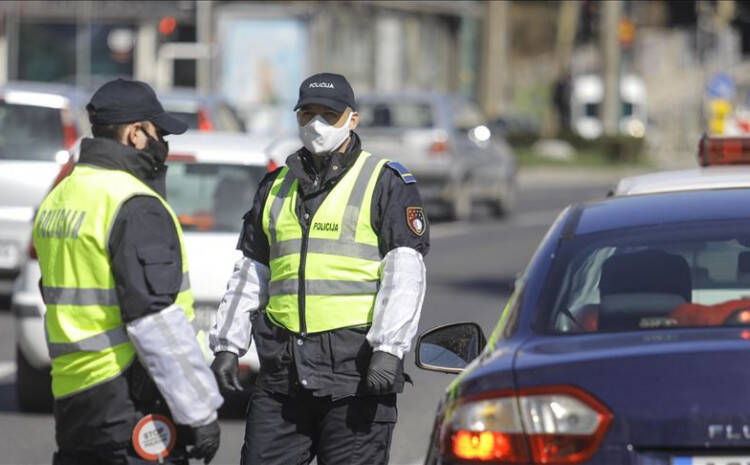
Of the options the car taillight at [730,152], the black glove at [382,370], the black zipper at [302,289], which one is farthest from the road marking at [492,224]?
the black glove at [382,370]

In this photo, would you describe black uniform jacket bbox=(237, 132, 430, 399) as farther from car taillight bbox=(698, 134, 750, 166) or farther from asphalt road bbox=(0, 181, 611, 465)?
car taillight bbox=(698, 134, 750, 166)

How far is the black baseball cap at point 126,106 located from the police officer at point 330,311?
0.59m

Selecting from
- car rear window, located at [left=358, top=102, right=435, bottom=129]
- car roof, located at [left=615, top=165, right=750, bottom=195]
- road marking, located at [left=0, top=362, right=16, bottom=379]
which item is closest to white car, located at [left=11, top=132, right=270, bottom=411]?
road marking, located at [left=0, top=362, right=16, bottom=379]

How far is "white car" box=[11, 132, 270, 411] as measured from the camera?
970 cm

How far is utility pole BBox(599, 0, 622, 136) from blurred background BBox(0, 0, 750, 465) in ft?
0.20

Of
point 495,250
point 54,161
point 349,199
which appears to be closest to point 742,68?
point 495,250

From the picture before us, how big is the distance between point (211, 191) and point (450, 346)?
505 centimetres

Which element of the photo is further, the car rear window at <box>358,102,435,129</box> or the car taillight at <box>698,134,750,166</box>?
the car rear window at <box>358,102,435,129</box>

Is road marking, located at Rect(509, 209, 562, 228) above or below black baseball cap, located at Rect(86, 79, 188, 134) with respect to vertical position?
below

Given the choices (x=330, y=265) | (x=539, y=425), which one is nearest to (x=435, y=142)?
(x=330, y=265)

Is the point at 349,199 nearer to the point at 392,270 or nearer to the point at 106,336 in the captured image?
the point at 392,270

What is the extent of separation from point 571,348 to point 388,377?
1.11m

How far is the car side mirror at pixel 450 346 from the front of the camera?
5.18 metres

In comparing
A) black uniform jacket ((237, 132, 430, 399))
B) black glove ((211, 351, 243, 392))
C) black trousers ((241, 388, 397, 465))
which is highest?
black uniform jacket ((237, 132, 430, 399))
